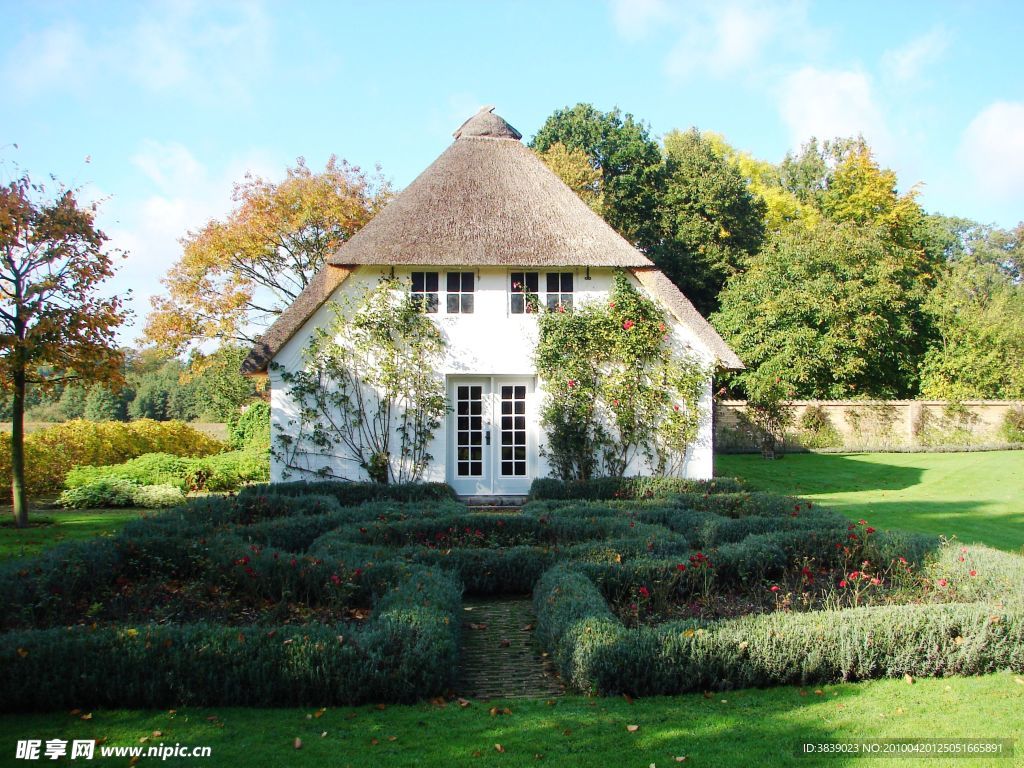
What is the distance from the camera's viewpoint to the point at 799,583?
26.3 ft

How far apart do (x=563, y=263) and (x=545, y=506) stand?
5.25 metres

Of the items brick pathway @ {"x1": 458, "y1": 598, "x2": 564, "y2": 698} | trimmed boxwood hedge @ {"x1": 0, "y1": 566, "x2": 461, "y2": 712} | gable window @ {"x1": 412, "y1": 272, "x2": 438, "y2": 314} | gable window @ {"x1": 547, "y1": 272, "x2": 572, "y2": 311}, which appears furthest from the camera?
gable window @ {"x1": 547, "y1": 272, "x2": 572, "y2": 311}

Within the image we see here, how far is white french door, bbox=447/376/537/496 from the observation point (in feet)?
50.7

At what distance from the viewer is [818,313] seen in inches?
1115

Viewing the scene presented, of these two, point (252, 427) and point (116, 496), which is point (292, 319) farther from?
point (252, 427)

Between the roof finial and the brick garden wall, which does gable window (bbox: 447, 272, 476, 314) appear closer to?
the roof finial

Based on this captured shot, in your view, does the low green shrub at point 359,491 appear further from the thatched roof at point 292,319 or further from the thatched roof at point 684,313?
the thatched roof at point 684,313

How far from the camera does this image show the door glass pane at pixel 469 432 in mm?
15500

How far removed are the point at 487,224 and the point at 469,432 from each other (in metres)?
4.14

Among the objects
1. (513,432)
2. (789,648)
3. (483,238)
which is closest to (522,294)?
(483,238)

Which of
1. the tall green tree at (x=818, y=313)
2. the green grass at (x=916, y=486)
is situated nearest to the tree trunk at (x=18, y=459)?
the green grass at (x=916, y=486)

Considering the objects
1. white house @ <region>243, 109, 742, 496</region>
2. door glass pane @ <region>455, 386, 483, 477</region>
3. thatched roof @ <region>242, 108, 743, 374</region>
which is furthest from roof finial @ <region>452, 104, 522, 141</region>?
door glass pane @ <region>455, 386, 483, 477</region>

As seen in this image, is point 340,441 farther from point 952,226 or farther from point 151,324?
point 952,226

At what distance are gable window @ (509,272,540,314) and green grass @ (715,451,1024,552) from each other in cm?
669
